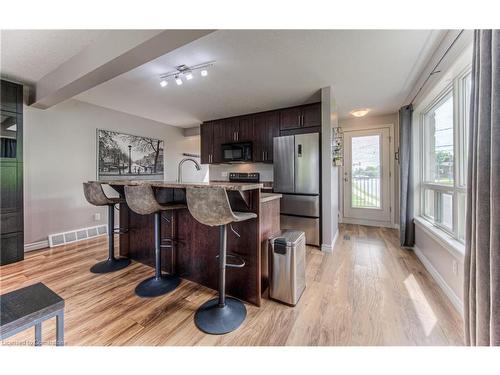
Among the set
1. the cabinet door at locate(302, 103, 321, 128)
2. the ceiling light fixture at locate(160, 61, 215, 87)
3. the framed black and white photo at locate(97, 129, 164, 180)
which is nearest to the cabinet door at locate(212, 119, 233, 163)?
the framed black and white photo at locate(97, 129, 164, 180)

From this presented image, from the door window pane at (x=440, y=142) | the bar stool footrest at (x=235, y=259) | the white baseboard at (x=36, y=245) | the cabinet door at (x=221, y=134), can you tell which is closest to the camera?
the bar stool footrest at (x=235, y=259)

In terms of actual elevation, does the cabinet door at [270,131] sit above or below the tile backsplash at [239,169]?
above

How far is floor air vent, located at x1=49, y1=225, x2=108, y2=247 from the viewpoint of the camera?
3.21 meters

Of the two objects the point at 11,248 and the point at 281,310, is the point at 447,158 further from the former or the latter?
the point at 11,248

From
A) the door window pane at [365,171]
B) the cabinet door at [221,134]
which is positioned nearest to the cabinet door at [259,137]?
the cabinet door at [221,134]

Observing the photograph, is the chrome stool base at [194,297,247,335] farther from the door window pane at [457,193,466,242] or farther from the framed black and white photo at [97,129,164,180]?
the framed black and white photo at [97,129,164,180]

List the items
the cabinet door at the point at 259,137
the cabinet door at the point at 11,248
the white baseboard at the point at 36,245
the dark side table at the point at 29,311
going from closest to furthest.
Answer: the dark side table at the point at 29,311, the cabinet door at the point at 11,248, the white baseboard at the point at 36,245, the cabinet door at the point at 259,137

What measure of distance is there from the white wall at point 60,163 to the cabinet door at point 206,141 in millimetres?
1659

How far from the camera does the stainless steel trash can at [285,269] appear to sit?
1.74 m

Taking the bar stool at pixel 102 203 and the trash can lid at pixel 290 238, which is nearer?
the trash can lid at pixel 290 238

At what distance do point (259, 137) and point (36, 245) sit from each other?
400 centimetres

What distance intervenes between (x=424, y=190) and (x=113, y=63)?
13.5ft

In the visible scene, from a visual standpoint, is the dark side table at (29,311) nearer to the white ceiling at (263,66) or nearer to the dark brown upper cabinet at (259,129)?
the white ceiling at (263,66)
